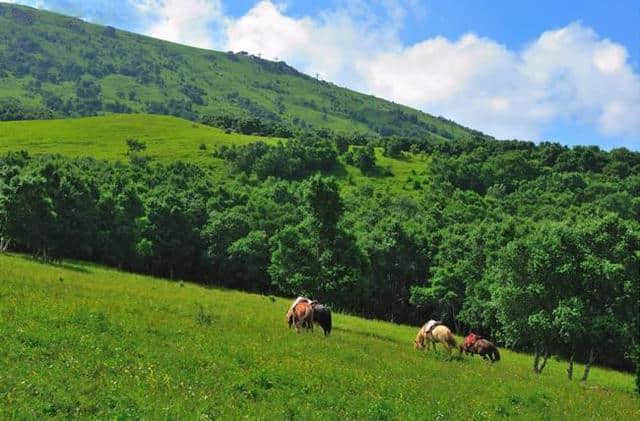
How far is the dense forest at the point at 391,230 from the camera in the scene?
38.0 m

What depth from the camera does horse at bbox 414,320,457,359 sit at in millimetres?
35812

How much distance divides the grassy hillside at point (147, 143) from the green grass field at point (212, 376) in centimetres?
11872

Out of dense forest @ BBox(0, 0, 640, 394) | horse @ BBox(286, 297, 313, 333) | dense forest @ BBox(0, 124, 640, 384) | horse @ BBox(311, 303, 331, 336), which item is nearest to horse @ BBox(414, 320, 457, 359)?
dense forest @ BBox(0, 0, 640, 394)

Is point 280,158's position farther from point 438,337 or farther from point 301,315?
point 301,315

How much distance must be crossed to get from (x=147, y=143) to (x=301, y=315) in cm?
15095

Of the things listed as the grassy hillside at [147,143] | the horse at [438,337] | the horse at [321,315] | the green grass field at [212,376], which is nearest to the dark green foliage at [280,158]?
the grassy hillside at [147,143]

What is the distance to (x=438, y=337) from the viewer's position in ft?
118

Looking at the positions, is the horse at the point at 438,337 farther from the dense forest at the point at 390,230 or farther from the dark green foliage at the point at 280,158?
the dark green foliage at the point at 280,158

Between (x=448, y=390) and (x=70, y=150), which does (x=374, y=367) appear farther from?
(x=70, y=150)

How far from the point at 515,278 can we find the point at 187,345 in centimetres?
2776

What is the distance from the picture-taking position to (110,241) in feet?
291

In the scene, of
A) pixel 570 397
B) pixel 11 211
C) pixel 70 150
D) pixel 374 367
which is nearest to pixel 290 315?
pixel 374 367

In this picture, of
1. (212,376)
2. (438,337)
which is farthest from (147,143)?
(212,376)

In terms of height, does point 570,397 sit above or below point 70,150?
below
